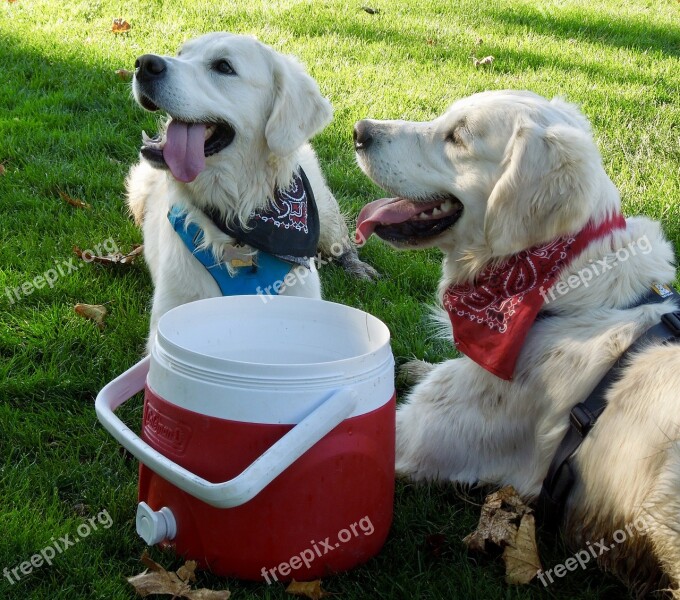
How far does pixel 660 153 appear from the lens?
5.50m

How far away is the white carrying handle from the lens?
1.83 m

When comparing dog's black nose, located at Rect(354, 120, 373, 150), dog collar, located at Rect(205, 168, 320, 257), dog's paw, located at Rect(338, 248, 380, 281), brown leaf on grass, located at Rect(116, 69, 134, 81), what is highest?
dog's black nose, located at Rect(354, 120, 373, 150)

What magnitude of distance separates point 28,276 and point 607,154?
12.2 ft

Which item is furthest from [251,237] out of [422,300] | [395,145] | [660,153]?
[660,153]

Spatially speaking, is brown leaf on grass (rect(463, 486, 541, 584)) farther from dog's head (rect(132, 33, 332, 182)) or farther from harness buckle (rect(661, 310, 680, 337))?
dog's head (rect(132, 33, 332, 182))

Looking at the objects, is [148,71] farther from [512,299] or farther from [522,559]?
[522,559]

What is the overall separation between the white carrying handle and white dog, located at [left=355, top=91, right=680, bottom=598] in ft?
2.28

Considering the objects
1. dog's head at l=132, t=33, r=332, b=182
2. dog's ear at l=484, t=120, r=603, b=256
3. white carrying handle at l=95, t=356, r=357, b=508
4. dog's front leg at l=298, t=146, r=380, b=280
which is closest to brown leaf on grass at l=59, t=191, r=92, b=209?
dog's front leg at l=298, t=146, r=380, b=280

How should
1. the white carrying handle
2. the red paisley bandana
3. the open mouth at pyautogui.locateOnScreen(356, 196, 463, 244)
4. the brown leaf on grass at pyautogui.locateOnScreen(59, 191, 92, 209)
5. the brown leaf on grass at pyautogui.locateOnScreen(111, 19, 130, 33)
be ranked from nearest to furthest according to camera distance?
1. the white carrying handle
2. the red paisley bandana
3. the open mouth at pyautogui.locateOnScreen(356, 196, 463, 244)
4. the brown leaf on grass at pyautogui.locateOnScreen(59, 191, 92, 209)
5. the brown leaf on grass at pyautogui.locateOnScreen(111, 19, 130, 33)
